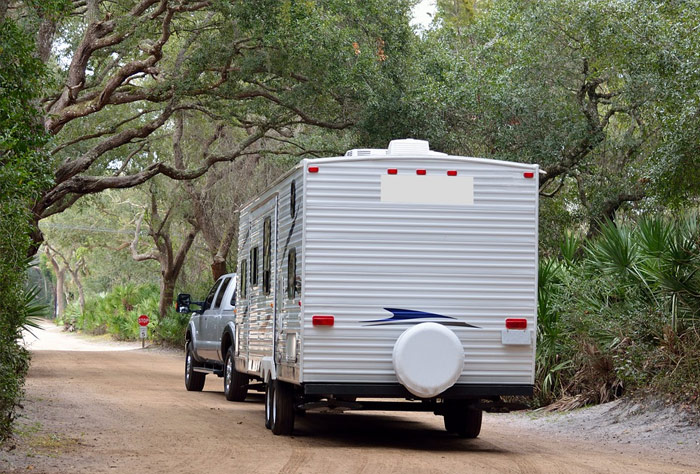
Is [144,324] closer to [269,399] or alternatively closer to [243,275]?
[243,275]

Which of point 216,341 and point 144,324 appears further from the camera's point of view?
point 144,324

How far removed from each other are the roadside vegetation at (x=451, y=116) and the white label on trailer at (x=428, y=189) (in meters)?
3.77

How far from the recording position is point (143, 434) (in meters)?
11.9

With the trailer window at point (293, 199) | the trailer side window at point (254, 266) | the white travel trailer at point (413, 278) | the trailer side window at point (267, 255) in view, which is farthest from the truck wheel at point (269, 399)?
the trailer window at point (293, 199)

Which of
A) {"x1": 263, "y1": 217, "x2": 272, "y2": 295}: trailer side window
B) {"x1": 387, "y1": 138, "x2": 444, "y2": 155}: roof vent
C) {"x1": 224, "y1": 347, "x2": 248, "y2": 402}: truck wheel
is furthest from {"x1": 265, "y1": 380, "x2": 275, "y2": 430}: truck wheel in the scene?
{"x1": 224, "y1": 347, "x2": 248, "y2": 402}: truck wheel

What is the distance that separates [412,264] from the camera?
1041cm

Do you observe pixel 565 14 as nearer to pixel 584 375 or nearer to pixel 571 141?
pixel 571 141

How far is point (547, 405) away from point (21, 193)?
9718 millimetres

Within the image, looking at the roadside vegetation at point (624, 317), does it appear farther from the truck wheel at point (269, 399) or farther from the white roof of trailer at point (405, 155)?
the truck wheel at point (269, 399)

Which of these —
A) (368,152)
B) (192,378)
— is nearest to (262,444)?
(368,152)

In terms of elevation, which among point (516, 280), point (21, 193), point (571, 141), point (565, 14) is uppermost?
point (565, 14)

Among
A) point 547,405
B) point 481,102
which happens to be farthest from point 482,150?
point 547,405

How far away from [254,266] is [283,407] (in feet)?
9.01

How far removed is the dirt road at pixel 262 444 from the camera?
30.8ft
